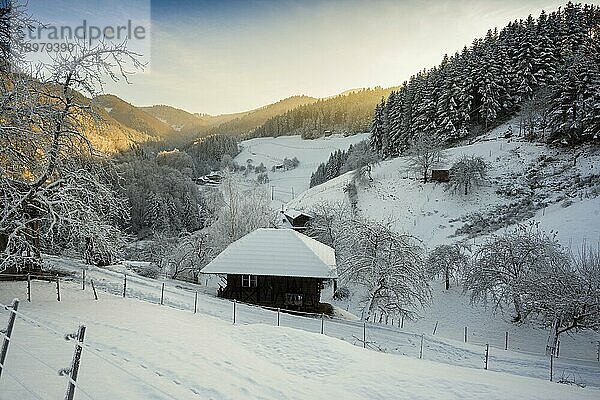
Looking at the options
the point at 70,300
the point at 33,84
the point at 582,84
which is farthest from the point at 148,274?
the point at 582,84

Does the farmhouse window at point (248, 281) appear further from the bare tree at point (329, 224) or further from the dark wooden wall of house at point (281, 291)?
the bare tree at point (329, 224)

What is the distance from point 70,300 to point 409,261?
693 inches

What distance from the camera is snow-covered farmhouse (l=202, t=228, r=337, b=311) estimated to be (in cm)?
2306

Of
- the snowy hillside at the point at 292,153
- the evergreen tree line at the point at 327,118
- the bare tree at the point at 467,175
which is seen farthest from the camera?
the evergreen tree line at the point at 327,118

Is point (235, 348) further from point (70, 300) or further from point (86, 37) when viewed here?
point (86, 37)

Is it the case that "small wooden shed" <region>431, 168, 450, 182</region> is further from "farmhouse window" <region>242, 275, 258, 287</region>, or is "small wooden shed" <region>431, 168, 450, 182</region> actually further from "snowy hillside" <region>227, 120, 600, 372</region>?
"farmhouse window" <region>242, 275, 258, 287</region>

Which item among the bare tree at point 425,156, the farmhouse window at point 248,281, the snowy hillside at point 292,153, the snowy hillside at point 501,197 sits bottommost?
the farmhouse window at point 248,281

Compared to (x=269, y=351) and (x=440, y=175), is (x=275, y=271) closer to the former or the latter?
(x=269, y=351)

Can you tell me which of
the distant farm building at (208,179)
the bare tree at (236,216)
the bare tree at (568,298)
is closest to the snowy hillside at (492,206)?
the bare tree at (568,298)

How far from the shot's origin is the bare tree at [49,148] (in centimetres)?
1150

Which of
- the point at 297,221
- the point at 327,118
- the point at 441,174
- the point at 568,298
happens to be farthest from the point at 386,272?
the point at 327,118

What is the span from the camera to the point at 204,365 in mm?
7926

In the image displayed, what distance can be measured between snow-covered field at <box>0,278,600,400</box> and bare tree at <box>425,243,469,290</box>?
21230 millimetres

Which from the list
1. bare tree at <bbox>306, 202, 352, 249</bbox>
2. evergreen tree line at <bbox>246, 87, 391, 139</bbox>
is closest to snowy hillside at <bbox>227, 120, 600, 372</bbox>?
bare tree at <bbox>306, 202, 352, 249</bbox>
